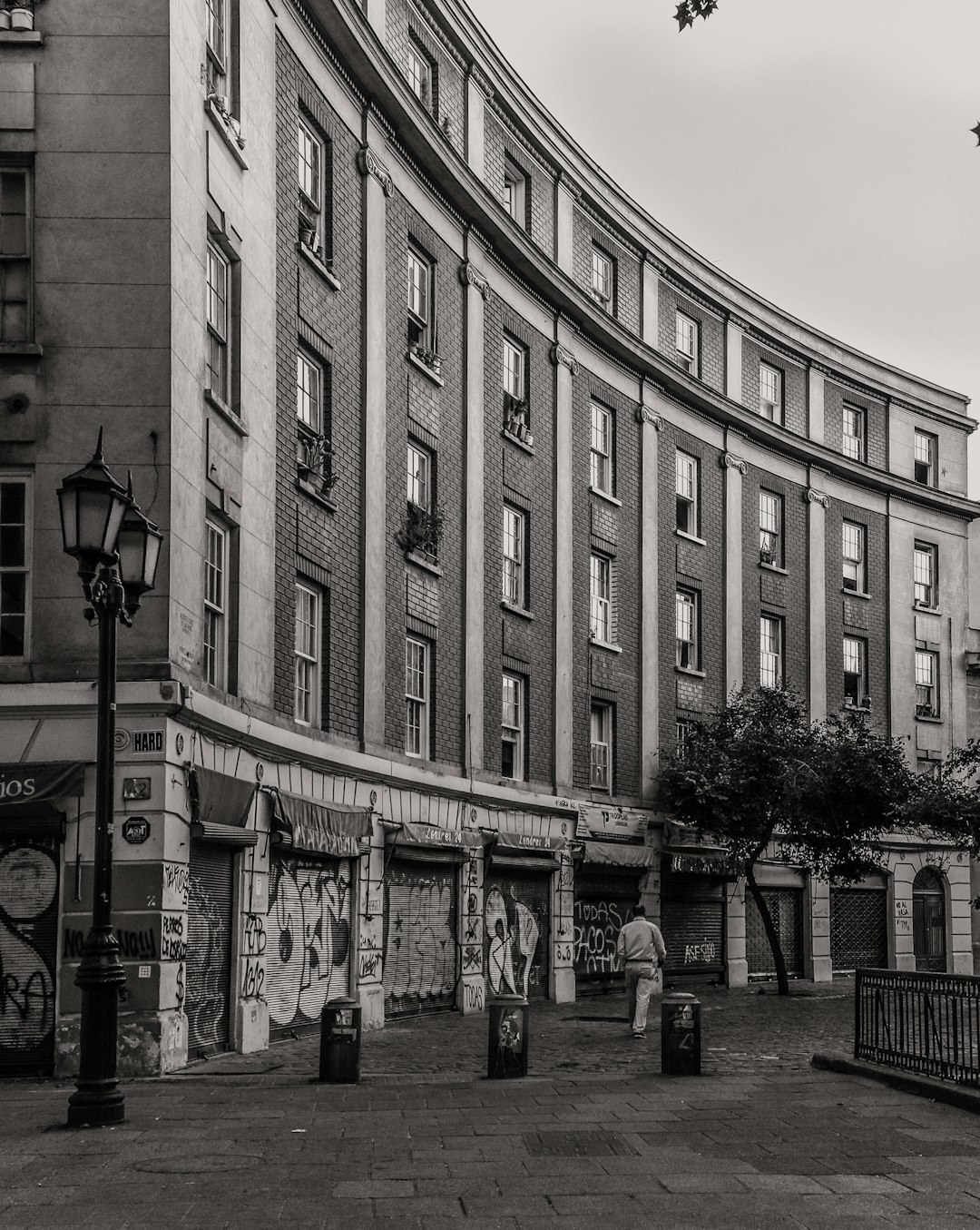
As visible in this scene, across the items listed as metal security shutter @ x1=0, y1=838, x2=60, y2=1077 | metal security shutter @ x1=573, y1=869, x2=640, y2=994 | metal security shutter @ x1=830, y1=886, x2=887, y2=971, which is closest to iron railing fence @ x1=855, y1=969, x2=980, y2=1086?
metal security shutter @ x1=0, y1=838, x2=60, y2=1077

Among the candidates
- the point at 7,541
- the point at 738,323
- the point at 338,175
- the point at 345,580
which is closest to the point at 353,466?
the point at 345,580

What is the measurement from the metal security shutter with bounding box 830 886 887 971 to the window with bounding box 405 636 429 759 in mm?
16399

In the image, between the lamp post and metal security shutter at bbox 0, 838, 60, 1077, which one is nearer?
the lamp post

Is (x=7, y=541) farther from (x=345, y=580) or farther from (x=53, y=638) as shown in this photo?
(x=345, y=580)

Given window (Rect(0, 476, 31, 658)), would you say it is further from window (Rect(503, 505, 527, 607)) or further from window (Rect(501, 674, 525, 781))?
window (Rect(503, 505, 527, 607))

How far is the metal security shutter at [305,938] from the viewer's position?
19.1 metres

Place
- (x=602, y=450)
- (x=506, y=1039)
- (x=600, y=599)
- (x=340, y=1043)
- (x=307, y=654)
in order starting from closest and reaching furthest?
1. (x=340, y=1043)
2. (x=506, y=1039)
3. (x=307, y=654)
4. (x=600, y=599)
5. (x=602, y=450)

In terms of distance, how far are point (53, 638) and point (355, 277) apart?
28.8ft

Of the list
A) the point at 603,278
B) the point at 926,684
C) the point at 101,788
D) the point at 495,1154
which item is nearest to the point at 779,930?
the point at 926,684

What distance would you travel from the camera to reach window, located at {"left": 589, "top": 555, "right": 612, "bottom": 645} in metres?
31.3

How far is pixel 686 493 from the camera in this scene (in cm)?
3525

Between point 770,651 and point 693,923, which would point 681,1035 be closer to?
point 693,923

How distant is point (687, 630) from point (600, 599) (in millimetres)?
Answer: 3850

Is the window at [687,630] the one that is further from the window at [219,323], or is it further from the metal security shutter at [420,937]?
the window at [219,323]
